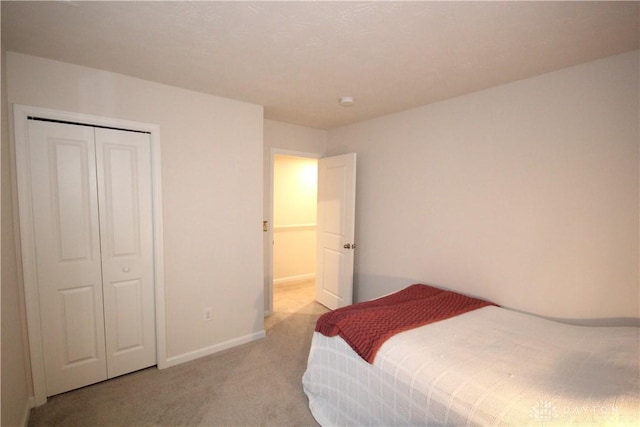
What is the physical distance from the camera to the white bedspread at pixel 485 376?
1.19m

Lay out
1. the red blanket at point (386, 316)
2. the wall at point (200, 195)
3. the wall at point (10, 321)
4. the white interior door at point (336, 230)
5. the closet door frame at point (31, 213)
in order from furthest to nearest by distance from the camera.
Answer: the white interior door at point (336, 230) → the wall at point (200, 195) → the closet door frame at point (31, 213) → the red blanket at point (386, 316) → the wall at point (10, 321)

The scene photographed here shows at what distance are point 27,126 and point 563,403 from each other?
3.31 m

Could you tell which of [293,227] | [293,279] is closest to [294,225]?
[293,227]

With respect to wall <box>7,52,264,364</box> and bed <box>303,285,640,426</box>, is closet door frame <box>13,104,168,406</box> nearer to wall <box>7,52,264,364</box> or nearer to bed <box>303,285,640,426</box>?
wall <box>7,52,264,364</box>

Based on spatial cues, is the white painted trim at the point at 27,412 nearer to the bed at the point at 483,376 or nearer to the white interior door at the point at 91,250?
the white interior door at the point at 91,250

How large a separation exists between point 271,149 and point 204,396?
8.13 ft

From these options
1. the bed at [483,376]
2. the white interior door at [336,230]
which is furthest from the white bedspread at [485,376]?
the white interior door at [336,230]

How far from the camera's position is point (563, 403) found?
1.18m

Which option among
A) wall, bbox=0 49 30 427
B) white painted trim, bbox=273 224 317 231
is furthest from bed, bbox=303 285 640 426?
white painted trim, bbox=273 224 317 231

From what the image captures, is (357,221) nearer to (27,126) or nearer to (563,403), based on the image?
(563,403)

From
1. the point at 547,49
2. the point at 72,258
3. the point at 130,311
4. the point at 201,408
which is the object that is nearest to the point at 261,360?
the point at 201,408

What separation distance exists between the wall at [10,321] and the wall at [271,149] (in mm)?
2042

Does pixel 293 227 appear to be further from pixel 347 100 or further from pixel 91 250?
pixel 91 250

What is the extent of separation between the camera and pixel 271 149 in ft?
11.1
